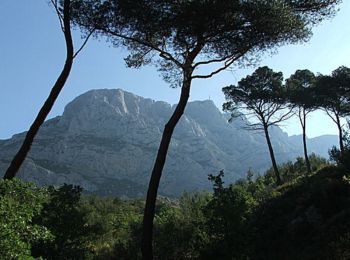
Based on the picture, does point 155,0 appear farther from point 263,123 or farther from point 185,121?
point 185,121

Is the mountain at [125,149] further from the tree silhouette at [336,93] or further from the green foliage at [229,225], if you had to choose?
the green foliage at [229,225]

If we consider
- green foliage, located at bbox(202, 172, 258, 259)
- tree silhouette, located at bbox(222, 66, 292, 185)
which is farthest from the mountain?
green foliage, located at bbox(202, 172, 258, 259)

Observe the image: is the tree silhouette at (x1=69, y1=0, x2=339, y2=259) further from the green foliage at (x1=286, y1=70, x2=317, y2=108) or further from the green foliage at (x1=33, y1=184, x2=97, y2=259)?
the green foliage at (x1=286, y1=70, x2=317, y2=108)

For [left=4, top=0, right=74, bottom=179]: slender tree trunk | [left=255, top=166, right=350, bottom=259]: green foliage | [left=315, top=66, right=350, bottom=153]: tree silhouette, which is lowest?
[left=255, top=166, right=350, bottom=259]: green foliage

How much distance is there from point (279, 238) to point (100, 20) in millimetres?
8351

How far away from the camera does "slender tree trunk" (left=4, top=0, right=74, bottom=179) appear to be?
10039 mm

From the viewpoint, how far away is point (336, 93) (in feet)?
93.4

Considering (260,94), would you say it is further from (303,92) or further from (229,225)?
(229,225)

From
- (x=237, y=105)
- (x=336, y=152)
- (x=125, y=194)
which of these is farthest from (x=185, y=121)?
(x=336, y=152)

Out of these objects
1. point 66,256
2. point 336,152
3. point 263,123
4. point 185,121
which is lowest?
point 66,256

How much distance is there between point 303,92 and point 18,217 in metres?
26.1

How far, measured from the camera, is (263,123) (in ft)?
93.2

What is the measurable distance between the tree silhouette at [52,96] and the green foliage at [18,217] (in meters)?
3.96

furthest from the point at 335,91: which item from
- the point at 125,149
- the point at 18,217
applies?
the point at 125,149
